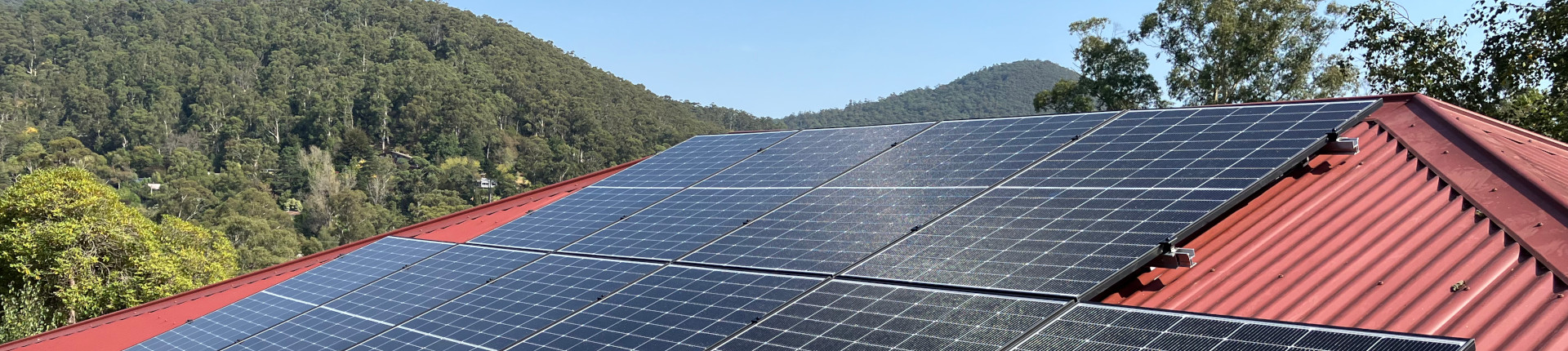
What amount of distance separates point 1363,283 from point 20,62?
17903 cm

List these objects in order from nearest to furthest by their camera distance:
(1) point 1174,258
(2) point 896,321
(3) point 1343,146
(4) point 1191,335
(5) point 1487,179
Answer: (4) point 1191,335 < (2) point 896,321 < (1) point 1174,258 < (5) point 1487,179 < (3) point 1343,146

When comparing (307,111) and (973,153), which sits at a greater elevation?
(973,153)

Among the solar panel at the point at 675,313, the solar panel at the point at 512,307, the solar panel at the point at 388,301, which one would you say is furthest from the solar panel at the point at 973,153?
the solar panel at the point at 388,301

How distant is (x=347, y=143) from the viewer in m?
129

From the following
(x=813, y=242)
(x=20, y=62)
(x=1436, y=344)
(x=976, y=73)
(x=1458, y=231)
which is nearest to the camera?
(x=1436, y=344)

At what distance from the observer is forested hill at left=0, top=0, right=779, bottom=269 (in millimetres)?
107188

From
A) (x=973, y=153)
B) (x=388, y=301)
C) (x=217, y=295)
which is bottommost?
(x=217, y=295)

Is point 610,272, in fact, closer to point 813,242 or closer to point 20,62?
point 813,242

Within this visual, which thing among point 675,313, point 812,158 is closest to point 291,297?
point 675,313

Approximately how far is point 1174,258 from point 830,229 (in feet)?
13.7

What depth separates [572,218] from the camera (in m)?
17.1

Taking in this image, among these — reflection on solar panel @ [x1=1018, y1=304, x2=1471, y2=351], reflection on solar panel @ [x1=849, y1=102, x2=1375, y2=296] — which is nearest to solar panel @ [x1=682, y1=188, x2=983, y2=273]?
reflection on solar panel @ [x1=849, y1=102, x2=1375, y2=296]

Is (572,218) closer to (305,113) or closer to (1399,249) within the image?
(1399,249)

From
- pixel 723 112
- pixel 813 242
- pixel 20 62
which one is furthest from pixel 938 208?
pixel 20 62
